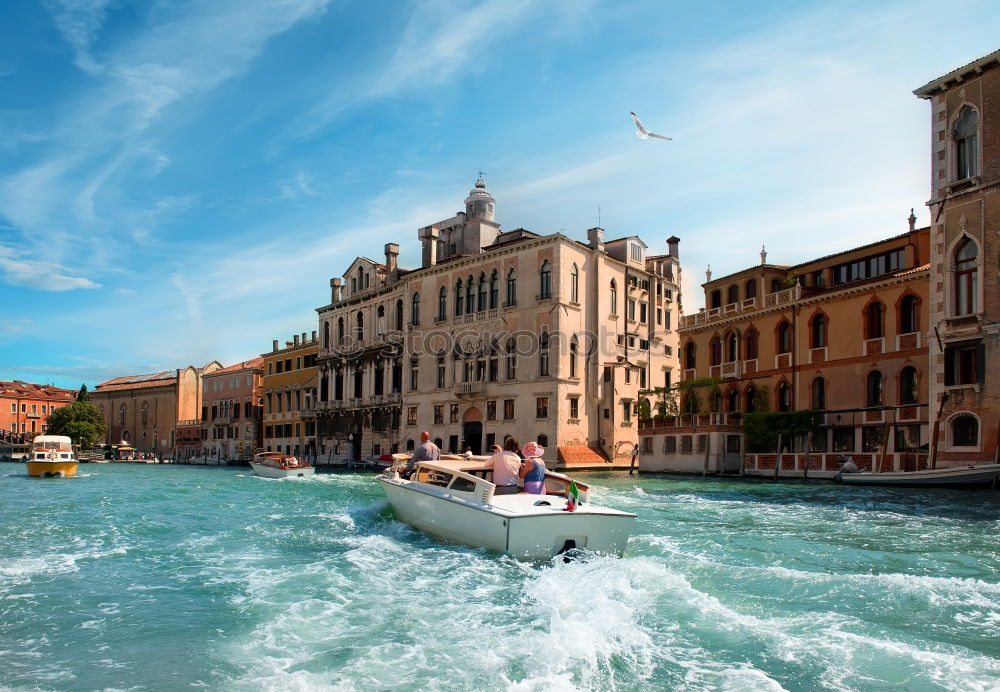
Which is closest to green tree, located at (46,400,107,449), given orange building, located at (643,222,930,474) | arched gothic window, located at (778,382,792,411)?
orange building, located at (643,222,930,474)

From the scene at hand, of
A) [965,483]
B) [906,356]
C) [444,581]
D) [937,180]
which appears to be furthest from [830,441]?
[444,581]

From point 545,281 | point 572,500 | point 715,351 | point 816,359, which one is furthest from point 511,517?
point 545,281

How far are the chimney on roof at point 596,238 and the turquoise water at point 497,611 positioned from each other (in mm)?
31340

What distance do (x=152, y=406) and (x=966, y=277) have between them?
77.3m

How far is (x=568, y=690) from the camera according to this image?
6.30 metres

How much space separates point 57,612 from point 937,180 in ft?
92.6

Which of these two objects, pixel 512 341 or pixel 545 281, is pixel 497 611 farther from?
pixel 512 341

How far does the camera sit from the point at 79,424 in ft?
248

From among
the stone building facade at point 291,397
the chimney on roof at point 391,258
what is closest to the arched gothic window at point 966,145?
the chimney on roof at point 391,258

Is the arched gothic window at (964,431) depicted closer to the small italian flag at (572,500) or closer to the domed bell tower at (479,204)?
the small italian flag at (572,500)

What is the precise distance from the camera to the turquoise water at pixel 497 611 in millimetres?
6730

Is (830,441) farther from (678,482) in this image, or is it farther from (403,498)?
(403,498)

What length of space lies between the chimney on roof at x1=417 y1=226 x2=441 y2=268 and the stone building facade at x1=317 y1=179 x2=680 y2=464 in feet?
0.34

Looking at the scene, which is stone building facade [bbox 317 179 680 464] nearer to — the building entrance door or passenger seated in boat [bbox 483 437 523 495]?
the building entrance door
